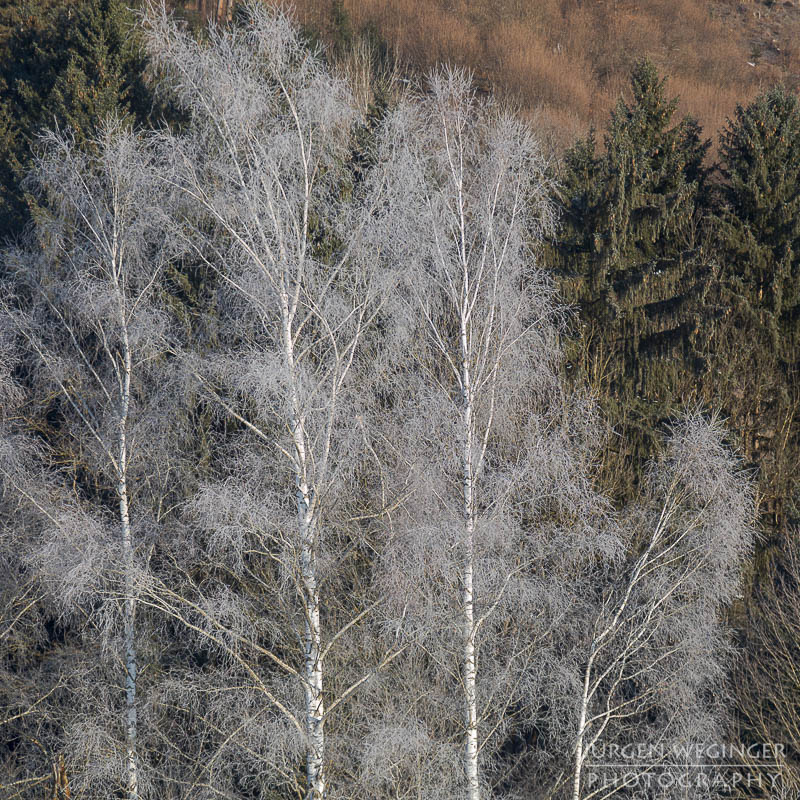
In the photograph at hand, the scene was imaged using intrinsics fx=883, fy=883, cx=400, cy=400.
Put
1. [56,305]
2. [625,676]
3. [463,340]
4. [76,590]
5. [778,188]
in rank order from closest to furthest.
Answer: [76,590]
[463,340]
[625,676]
[56,305]
[778,188]

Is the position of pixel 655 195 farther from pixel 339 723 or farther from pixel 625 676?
pixel 339 723

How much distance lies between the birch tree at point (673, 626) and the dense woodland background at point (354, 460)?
0.11m

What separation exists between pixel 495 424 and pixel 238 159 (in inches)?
193

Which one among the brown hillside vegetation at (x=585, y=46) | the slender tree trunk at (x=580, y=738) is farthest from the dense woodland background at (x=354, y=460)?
the brown hillside vegetation at (x=585, y=46)

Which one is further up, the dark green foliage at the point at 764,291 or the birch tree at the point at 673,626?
the dark green foliage at the point at 764,291

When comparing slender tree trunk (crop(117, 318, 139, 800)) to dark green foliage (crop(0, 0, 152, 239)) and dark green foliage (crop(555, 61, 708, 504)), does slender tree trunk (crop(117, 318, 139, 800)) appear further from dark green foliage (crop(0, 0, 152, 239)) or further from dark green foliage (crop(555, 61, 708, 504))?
dark green foliage (crop(555, 61, 708, 504))

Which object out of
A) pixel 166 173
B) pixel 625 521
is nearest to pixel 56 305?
pixel 166 173

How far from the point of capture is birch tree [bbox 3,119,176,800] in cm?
1130

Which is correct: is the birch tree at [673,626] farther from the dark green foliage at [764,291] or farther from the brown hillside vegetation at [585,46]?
the brown hillside vegetation at [585,46]

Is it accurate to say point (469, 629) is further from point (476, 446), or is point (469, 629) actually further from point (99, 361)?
point (99, 361)

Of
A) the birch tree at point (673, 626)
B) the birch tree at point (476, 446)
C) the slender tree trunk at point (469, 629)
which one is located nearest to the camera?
the slender tree trunk at point (469, 629)

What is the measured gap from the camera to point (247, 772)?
11867 millimetres

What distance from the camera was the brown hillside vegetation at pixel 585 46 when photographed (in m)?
24.4

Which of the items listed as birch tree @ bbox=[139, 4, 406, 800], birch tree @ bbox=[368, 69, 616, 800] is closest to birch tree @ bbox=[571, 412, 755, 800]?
birch tree @ bbox=[368, 69, 616, 800]
